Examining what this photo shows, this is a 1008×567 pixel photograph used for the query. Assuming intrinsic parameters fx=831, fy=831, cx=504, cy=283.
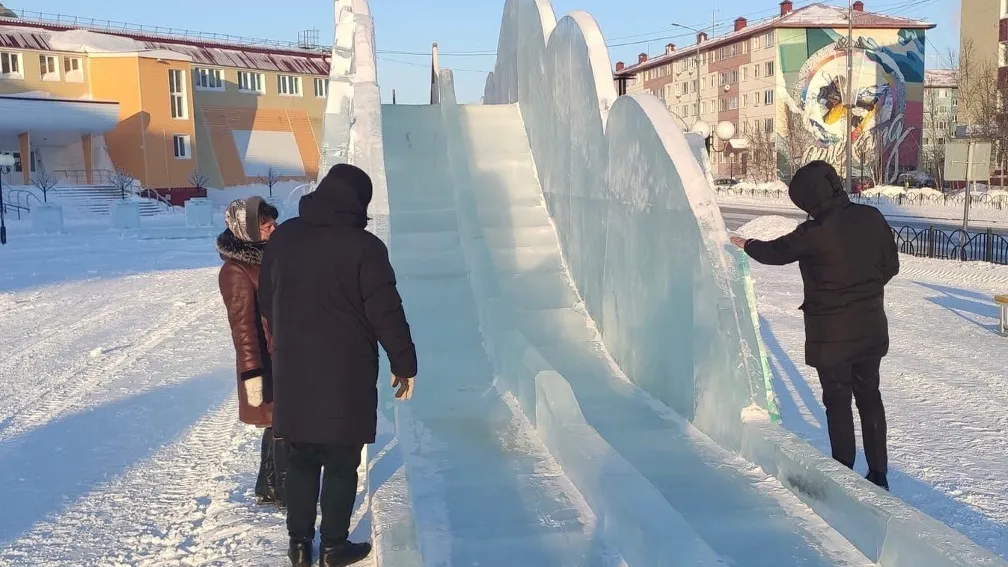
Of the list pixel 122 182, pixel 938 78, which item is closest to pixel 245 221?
pixel 122 182

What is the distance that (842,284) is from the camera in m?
4.17

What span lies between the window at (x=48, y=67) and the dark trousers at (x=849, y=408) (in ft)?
145

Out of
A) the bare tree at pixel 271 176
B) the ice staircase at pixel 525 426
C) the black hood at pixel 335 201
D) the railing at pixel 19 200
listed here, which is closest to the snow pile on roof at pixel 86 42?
the bare tree at pixel 271 176

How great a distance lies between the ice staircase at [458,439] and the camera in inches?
154

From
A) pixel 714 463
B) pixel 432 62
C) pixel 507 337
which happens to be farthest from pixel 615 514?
pixel 432 62

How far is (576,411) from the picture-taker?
16.0 ft

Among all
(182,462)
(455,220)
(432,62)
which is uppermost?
(432,62)

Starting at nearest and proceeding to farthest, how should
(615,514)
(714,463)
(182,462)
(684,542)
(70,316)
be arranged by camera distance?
(684,542)
(615,514)
(714,463)
(182,462)
(70,316)

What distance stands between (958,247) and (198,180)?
35964 millimetres

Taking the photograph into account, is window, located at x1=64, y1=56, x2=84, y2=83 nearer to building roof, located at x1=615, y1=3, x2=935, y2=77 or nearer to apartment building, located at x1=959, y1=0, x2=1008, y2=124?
building roof, located at x1=615, y1=3, x2=935, y2=77

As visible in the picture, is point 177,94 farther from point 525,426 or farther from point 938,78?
point 938,78

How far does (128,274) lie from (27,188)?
23.6 meters

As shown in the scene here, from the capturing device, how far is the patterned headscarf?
166 inches

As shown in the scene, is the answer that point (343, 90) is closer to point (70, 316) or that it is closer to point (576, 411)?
point (576, 411)
